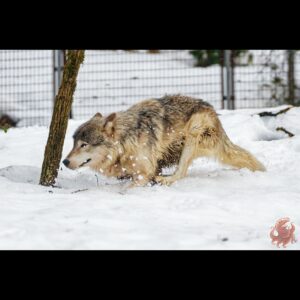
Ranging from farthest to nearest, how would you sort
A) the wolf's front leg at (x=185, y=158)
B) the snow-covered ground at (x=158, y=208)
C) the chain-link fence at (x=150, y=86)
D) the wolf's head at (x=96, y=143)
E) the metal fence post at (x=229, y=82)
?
the chain-link fence at (x=150, y=86), the metal fence post at (x=229, y=82), the wolf's front leg at (x=185, y=158), the wolf's head at (x=96, y=143), the snow-covered ground at (x=158, y=208)

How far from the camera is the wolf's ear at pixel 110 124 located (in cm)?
612

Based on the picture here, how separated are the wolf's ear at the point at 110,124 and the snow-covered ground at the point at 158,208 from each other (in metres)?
0.60

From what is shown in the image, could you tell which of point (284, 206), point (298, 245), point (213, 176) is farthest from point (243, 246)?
point (213, 176)

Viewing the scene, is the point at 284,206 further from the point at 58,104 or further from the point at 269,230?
the point at 58,104

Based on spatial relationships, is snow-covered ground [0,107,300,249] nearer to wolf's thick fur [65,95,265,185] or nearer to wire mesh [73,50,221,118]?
wolf's thick fur [65,95,265,185]

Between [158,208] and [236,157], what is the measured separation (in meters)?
2.15

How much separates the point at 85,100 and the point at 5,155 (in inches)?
189

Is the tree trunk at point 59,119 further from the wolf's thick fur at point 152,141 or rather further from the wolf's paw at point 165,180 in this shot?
the wolf's paw at point 165,180

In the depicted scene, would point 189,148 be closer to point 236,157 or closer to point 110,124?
point 236,157

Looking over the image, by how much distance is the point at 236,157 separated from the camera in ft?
21.5

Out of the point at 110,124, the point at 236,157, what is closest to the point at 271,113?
the point at 236,157

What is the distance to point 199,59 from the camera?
1293 cm

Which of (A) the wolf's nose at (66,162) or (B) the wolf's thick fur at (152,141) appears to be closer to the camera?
(A) the wolf's nose at (66,162)

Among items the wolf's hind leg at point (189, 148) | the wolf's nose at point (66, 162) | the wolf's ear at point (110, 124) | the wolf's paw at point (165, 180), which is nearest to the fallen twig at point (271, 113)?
the wolf's hind leg at point (189, 148)
